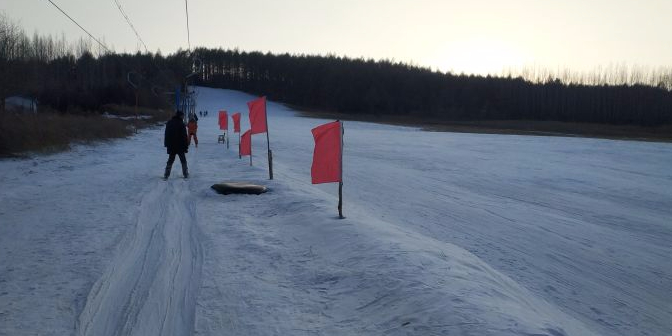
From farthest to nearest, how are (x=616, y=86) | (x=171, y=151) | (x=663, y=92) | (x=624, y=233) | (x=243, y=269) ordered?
(x=616, y=86), (x=663, y=92), (x=171, y=151), (x=624, y=233), (x=243, y=269)

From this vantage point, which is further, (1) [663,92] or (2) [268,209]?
(1) [663,92]

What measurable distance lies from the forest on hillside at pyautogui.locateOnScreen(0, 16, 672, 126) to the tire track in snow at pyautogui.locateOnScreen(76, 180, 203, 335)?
Answer: 216ft

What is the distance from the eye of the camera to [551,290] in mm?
7773

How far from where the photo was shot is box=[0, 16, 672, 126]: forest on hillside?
300ft

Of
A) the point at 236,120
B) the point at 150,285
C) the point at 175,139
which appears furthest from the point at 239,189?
the point at 236,120

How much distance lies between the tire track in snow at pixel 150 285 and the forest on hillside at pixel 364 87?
65.9 m

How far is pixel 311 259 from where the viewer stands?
728 centimetres

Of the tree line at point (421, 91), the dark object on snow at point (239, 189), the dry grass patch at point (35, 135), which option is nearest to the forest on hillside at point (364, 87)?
the tree line at point (421, 91)

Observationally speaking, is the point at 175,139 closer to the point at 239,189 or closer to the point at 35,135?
the point at 239,189

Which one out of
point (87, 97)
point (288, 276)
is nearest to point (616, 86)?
point (87, 97)

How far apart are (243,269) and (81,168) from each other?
40.9 feet

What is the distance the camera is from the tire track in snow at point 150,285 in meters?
5.02

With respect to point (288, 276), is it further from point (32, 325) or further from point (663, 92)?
point (663, 92)

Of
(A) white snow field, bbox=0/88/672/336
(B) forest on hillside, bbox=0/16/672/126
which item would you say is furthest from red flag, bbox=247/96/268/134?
(B) forest on hillside, bbox=0/16/672/126
